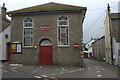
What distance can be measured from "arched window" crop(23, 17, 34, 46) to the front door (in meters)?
1.64

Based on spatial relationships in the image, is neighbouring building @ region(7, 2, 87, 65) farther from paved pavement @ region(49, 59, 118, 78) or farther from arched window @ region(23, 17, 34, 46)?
paved pavement @ region(49, 59, 118, 78)

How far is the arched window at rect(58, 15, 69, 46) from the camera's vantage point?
1508cm

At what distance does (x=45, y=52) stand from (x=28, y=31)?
3419 millimetres

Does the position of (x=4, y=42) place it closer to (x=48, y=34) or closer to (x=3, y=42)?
(x=3, y=42)

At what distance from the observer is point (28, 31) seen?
15.9 m

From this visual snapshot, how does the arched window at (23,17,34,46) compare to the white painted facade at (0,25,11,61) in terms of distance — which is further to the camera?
the white painted facade at (0,25,11,61)

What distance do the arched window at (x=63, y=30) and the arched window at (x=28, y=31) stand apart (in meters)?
3.52

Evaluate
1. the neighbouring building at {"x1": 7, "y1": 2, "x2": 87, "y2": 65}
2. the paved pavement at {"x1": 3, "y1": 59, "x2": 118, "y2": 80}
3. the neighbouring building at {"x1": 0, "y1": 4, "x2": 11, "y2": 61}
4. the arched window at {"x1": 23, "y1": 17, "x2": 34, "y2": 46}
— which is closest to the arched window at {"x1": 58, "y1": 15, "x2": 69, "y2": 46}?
the neighbouring building at {"x1": 7, "y1": 2, "x2": 87, "y2": 65}

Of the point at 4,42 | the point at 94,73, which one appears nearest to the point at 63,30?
the point at 94,73

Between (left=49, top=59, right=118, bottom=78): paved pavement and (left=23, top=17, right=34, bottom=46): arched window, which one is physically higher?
(left=23, top=17, right=34, bottom=46): arched window

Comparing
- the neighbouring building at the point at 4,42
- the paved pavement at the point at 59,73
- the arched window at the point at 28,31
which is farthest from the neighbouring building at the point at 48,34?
the paved pavement at the point at 59,73

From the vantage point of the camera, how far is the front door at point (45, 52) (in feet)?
50.1

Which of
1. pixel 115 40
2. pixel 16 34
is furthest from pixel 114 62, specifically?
pixel 16 34

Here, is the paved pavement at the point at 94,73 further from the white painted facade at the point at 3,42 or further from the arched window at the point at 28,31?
the white painted facade at the point at 3,42
